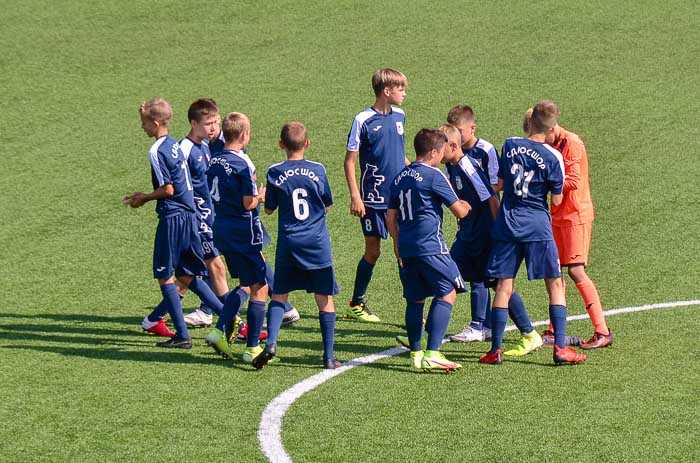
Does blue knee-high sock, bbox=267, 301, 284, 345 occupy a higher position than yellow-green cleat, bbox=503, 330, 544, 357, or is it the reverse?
blue knee-high sock, bbox=267, 301, 284, 345

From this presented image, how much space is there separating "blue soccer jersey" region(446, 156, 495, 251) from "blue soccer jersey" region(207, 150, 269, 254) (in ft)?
5.49

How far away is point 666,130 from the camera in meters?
16.9

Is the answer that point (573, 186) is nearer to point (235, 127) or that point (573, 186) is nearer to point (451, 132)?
point (451, 132)

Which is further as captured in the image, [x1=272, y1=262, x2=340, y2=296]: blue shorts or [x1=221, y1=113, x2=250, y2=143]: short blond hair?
[x1=221, y1=113, x2=250, y2=143]: short blond hair

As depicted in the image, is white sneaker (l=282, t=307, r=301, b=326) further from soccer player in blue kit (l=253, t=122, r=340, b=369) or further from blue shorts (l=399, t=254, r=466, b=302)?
blue shorts (l=399, t=254, r=466, b=302)

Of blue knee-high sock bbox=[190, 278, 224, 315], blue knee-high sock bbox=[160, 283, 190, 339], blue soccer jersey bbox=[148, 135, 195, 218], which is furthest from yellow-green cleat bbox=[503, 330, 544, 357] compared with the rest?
blue soccer jersey bbox=[148, 135, 195, 218]

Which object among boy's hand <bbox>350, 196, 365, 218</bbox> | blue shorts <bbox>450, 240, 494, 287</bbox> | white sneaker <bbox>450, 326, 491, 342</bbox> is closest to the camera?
blue shorts <bbox>450, 240, 494, 287</bbox>

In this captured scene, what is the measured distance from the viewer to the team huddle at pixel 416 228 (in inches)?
344

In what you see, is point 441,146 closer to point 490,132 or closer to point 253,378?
point 253,378

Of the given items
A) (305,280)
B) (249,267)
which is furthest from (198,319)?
(305,280)

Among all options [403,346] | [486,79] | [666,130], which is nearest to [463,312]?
[403,346]

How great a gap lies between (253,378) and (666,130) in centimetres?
1014

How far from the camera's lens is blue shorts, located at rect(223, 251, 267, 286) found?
9.24 m

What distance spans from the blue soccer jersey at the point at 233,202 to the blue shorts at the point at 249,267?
0.05 m
